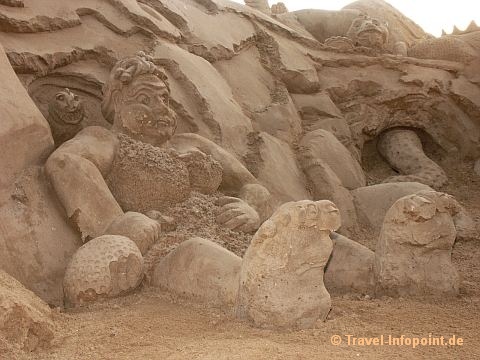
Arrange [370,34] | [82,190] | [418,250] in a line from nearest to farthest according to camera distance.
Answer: [418,250]
[82,190]
[370,34]

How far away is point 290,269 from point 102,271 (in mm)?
716

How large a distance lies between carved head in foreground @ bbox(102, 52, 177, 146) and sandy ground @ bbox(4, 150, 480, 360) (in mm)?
913

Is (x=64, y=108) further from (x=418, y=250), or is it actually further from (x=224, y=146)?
(x=418, y=250)

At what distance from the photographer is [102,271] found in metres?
2.12

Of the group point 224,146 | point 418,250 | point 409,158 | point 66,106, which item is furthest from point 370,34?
point 418,250

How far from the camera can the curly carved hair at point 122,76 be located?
2.87 metres

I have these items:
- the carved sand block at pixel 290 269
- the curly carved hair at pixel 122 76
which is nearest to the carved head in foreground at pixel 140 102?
the curly carved hair at pixel 122 76

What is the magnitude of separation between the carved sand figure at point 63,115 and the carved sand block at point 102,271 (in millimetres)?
924

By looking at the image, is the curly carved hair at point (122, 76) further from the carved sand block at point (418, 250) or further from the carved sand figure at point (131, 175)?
the carved sand block at point (418, 250)

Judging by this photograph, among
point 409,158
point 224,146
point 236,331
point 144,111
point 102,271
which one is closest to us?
point 236,331

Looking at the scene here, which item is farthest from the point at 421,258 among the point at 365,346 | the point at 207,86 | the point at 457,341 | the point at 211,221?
the point at 207,86

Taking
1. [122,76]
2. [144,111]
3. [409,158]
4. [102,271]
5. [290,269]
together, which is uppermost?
[122,76]

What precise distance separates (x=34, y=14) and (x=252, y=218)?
173 centimetres

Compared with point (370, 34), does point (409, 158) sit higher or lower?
lower
